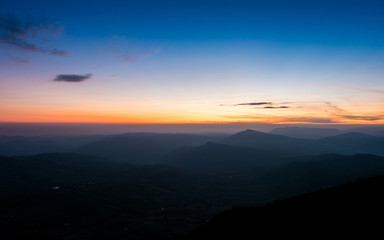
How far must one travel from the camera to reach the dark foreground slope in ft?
126

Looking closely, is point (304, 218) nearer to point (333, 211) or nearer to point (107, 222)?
point (333, 211)

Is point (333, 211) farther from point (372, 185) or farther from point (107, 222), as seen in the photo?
point (107, 222)

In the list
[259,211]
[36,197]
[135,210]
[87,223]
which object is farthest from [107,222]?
[259,211]

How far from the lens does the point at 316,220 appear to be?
47469 millimetres

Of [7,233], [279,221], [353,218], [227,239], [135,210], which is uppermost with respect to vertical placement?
[353,218]

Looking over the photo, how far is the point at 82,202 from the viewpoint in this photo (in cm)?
18062

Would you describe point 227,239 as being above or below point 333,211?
below

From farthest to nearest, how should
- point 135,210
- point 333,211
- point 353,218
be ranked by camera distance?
point 135,210, point 333,211, point 353,218

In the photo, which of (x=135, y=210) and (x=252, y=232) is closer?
(x=252, y=232)

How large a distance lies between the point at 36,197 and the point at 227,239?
195m

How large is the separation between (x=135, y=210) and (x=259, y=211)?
430 feet

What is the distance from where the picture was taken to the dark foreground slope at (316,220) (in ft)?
126

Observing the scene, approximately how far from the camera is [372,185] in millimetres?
60250

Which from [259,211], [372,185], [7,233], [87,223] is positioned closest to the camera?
[372,185]
